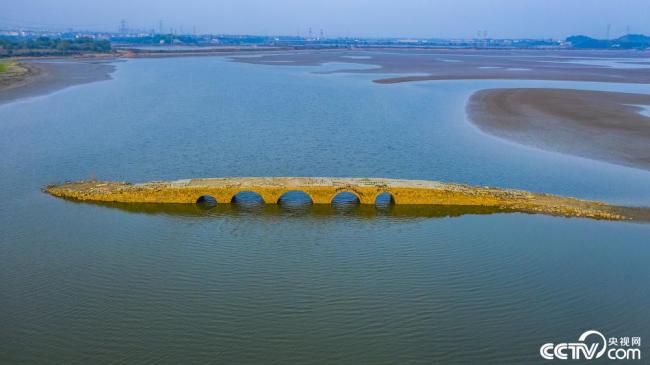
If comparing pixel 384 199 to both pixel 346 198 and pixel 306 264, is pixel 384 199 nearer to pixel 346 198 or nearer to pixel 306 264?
pixel 346 198

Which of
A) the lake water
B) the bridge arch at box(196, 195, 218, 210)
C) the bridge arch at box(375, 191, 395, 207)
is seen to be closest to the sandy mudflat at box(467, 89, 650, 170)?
the lake water

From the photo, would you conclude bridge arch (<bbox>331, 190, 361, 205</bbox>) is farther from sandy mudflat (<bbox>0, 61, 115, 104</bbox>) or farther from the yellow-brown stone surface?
sandy mudflat (<bbox>0, 61, 115, 104</bbox>)

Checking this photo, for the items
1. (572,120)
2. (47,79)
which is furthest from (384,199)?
(47,79)

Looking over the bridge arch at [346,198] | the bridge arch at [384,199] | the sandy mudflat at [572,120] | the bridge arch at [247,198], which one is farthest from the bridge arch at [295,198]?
the sandy mudflat at [572,120]

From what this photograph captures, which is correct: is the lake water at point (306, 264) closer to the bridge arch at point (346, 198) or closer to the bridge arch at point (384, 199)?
the bridge arch at point (384, 199)

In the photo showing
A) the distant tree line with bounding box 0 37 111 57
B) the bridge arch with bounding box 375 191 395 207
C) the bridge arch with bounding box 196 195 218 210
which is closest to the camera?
the bridge arch with bounding box 196 195 218 210

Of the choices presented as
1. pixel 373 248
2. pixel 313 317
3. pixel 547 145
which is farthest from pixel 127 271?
pixel 547 145

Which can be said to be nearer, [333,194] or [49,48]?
[333,194]
